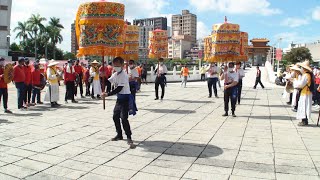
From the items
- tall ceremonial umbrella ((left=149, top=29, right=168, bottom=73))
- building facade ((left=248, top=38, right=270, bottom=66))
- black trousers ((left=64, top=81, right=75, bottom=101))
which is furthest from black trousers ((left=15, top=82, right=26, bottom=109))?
building facade ((left=248, top=38, right=270, bottom=66))

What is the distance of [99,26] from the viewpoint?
814 centimetres

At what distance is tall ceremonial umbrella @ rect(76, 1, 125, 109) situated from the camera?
812 centimetres

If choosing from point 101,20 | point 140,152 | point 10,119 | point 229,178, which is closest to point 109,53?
point 101,20

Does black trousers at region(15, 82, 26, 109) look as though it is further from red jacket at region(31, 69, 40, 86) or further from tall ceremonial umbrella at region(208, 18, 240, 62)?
tall ceremonial umbrella at region(208, 18, 240, 62)

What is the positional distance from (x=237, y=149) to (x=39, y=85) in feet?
27.2

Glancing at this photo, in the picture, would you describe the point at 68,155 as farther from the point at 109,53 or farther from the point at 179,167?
the point at 109,53

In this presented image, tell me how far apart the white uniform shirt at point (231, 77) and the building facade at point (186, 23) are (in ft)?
522

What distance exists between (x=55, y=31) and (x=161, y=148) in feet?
227

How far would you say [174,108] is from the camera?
1126 centimetres

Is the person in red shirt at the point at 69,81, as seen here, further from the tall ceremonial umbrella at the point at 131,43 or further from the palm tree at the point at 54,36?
the palm tree at the point at 54,36

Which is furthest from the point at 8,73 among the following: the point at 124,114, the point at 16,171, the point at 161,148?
the point at 161,148

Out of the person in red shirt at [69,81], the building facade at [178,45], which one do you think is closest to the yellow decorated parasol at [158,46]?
the person in red shirt at [69,81]

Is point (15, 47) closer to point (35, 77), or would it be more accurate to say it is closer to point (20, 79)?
point (35, 77)

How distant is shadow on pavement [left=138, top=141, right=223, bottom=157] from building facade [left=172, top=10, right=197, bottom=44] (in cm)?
16298
